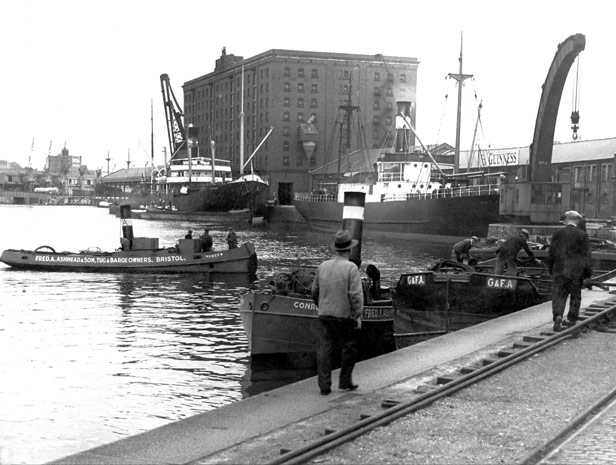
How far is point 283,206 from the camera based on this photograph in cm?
9681

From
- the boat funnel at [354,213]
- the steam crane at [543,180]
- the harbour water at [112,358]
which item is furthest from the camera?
the steam crane at [543,180]

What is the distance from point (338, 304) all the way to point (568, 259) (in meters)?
5.32

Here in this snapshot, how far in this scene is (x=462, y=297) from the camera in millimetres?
17906

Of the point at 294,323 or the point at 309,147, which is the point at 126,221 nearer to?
the point at 294,323

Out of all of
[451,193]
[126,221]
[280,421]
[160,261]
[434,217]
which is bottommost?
[160,261]

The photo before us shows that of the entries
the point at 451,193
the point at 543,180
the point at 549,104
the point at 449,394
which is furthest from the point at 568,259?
the point at 451,193

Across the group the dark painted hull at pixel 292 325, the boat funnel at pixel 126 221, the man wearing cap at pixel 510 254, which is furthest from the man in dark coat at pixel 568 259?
the boat funnel at pixel 126 221

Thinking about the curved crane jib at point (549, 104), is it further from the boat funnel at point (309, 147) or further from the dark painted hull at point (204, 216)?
the boat funnel at point (309, 147)

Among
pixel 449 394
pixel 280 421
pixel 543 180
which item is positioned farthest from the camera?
pixel 543 180

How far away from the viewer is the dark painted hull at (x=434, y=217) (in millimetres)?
55594

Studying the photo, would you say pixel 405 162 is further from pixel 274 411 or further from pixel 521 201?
pixel 274 411

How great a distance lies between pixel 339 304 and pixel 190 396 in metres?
4.95

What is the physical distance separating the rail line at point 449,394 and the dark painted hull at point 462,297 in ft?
12.4

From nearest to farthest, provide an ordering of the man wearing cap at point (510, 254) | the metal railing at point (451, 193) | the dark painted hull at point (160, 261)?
the man wearing cap at point (510, 254), the dark painted hull at point (160, 261), the metal railing at point (451, 193)
